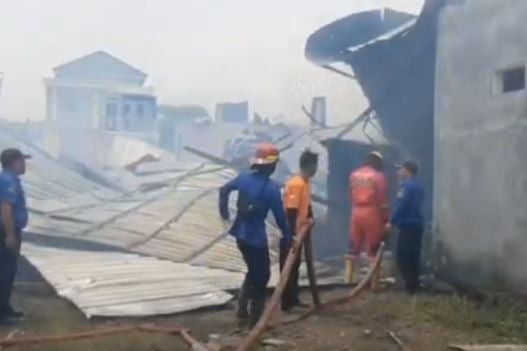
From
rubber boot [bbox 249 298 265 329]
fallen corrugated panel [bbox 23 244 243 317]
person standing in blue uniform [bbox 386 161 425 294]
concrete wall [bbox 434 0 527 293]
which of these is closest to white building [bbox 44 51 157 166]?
fallen corrugated panel [bbox 23 244 243 317]

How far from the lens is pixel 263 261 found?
6301 millimetres

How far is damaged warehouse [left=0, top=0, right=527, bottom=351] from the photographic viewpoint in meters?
6.29

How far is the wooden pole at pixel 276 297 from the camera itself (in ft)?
17.4

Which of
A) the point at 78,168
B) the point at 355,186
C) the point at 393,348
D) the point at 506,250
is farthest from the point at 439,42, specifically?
the point at 78,168

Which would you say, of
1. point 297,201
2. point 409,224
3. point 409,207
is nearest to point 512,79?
point 409,207

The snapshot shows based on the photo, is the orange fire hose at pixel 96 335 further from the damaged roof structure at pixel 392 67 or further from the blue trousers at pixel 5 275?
the damaged roof structure at pixel 392 67

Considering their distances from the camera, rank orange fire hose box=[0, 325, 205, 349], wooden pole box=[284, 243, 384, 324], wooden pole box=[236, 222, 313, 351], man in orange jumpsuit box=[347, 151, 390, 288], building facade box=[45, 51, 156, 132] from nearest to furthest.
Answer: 1. wooden pole box=[236, 222, 313, 351]
2. orange fire hose box=[0, 325, 205, 349]
3. wooden pole box=[284, 243, 384, 324]
4. man in orange jumpsuit box=[347, 151, 390, 288]
5. building facade box=[45, 51, 156, 132]

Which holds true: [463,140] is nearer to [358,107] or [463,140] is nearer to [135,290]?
[135,290]

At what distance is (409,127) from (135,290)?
5419mm

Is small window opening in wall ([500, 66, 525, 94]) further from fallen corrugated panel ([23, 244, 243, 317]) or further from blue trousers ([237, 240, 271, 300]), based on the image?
fallen corrugated panel ([23, 244, 243, 317])

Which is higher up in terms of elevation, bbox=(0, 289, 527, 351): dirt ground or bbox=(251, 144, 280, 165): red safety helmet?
bbox=(251, 144, 280, 165): red safety helmet

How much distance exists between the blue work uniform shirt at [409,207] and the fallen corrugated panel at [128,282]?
185 cm

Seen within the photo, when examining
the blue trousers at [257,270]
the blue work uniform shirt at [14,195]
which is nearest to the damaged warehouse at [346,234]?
the blue trousers at [257,270]

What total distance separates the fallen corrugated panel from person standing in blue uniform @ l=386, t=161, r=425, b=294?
1.78 m
